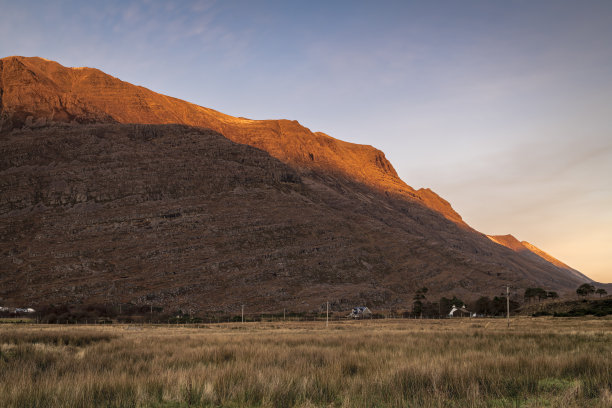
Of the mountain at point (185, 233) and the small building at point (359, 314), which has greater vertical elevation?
the mountain at point (185, 233)

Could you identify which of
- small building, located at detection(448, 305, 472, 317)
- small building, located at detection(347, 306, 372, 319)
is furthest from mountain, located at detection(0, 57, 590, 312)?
small building, located at detection(448, 305, 472, 317)

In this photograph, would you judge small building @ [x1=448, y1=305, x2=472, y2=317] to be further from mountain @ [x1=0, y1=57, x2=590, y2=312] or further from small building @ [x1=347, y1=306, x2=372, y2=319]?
small building @ [x1=347, y1=306, x2=372, y2=319]

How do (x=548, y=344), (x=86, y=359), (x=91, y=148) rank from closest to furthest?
1. (x=86, y=359)
2. (x=548, y=344)
3. (x=91, y=148)

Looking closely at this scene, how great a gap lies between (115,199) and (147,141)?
3982 cm

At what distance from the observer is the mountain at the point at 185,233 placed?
309 feet

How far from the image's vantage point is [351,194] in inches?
7362

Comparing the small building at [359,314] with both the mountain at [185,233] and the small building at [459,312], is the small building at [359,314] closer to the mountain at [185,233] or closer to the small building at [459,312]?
the mountain at [185,233]

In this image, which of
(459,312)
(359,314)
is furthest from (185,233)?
(459,312)

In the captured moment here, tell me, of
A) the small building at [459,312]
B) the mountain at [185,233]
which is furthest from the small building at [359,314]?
the small building at [459,312]

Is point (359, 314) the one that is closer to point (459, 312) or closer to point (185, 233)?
point (459, 312)

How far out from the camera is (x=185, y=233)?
110 m

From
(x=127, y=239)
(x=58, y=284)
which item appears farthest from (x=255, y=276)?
(x=58, y=284)

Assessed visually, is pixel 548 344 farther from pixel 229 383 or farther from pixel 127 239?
pixel 127 239

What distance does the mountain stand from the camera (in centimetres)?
9425
